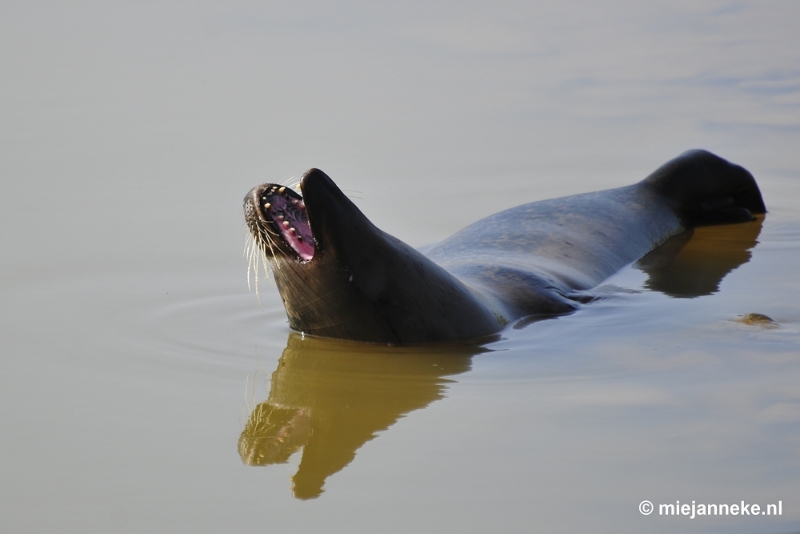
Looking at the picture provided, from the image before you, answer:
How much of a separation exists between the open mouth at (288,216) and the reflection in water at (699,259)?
2.20 meters

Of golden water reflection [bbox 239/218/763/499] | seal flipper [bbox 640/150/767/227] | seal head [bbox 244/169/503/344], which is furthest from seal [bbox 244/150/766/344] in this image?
seal flipper [bbox 640/150/767/227]

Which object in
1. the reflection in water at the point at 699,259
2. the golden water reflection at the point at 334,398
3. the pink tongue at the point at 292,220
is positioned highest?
the pink tongue at the point at 292,220

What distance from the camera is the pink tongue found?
5250mm

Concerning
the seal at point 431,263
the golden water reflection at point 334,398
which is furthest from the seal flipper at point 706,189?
the golden water reflection at point 334,398

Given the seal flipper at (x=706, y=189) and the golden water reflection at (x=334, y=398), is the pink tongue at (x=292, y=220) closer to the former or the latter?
the golden water reflection at (x=334, y=398)

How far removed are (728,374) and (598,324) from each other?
0.98m

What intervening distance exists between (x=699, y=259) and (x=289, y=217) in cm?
317

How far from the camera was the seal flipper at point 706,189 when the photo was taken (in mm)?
8297

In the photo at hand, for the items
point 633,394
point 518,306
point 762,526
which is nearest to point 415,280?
point 518,306

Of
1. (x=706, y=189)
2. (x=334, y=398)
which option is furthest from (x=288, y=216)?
(x=706, y=189)

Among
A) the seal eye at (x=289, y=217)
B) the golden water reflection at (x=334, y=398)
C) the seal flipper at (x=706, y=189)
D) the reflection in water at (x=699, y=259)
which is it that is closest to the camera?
the golden water reflection at (x=334, y=398)

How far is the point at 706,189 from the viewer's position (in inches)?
332

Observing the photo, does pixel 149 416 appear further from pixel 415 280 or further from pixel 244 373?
pixel 415 280

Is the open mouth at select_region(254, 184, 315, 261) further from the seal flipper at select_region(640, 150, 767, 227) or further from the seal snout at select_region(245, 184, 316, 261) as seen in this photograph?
the seal flipper at select_region(640, 150, 767, 227)
